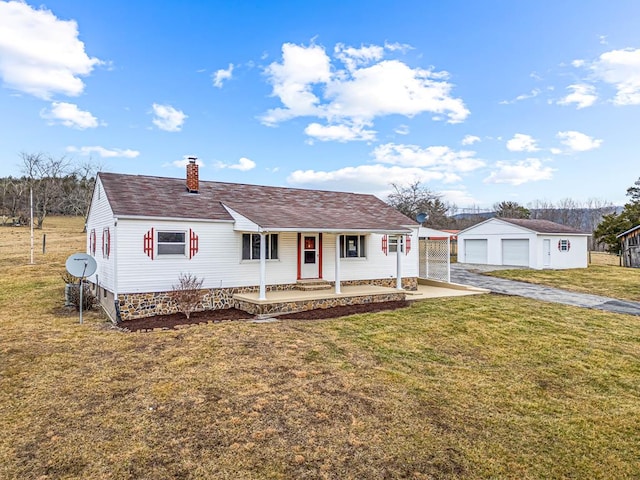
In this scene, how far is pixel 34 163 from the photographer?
145 ft

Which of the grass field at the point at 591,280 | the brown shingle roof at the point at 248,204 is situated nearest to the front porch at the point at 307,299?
the brown shingle roof at the point at 248,204

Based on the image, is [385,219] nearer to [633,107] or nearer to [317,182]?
[633,107]

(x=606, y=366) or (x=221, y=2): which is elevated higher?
(x=221, y=2)

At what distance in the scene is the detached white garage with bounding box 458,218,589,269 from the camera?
25234 mm

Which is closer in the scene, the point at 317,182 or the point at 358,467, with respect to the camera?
the point at 358,467

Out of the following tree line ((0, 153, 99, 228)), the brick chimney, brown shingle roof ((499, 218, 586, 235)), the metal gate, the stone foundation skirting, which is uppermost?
tree line ((0, 153, 99, 228))

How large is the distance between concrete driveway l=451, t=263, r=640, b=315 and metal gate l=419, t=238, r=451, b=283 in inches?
53.0

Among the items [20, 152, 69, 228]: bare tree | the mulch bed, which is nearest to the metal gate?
the mulch bed

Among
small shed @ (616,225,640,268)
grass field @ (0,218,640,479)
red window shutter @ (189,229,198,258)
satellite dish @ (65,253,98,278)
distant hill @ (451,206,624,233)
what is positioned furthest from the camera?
distant hill @ (451,206,624,233)

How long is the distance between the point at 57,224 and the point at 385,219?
42035mm

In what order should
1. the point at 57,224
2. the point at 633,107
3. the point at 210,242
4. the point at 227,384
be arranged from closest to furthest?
1. the point at 227,384
2. the point at 210,242
3. the point at 633,107
4. the point at 57,224

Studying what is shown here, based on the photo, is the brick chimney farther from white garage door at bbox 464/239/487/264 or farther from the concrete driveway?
white garage door at bbox 464/239/487/264

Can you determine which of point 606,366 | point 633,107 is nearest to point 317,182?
point 633,107

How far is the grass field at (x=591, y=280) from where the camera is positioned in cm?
1630
